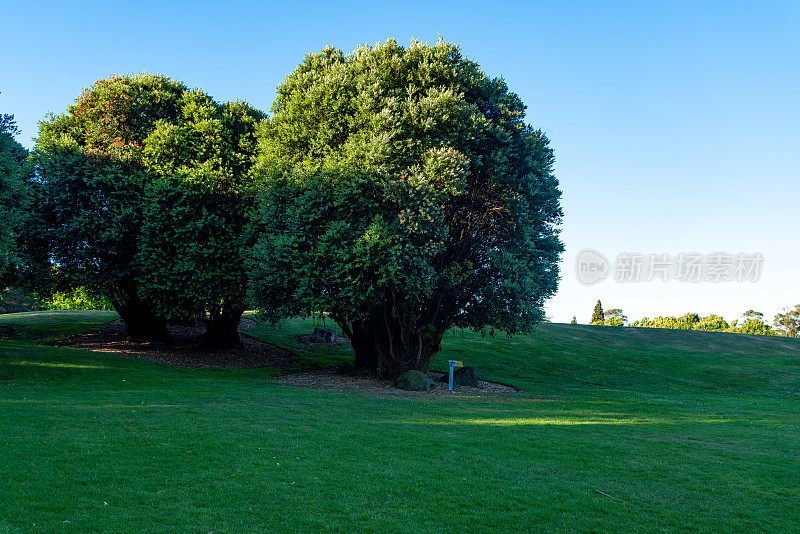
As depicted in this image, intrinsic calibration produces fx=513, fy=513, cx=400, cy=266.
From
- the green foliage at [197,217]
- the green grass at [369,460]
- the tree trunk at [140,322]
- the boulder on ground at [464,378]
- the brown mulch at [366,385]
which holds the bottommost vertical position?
the brown mulch at [366,385]

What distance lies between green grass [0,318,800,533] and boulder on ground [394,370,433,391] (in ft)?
10.4

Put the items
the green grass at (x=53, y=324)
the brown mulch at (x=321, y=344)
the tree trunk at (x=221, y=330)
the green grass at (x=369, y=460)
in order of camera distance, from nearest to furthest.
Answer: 1. the green grass at (x=369, y=460)
2. the tree trunk at (x=221, y=330)
3. the green grass at (x=53, y=324)
4. the brown mulch at (x=321, y=344)

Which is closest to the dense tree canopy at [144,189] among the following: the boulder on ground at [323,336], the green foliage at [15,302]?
the boulder on ground at [323,336]

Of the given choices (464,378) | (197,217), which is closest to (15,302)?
(197,217)

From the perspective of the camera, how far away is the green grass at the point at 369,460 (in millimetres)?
8633

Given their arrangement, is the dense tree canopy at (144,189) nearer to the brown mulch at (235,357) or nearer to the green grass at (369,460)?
the brown mulch at (235,357)

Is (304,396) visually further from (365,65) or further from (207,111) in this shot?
(207,111)

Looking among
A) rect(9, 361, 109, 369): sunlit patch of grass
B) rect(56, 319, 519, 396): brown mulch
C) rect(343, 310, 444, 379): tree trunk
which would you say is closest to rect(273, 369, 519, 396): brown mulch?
rect(56, 319, 519, 396): brown mulch

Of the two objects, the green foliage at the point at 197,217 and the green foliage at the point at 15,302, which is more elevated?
the green foliage at the point at 197,217

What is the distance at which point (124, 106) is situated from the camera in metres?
34.0

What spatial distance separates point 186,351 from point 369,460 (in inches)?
1221

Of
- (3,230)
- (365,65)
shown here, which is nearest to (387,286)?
(365,65)

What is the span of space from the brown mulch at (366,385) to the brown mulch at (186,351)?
6.82 m

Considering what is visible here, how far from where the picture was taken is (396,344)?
1205 inches
